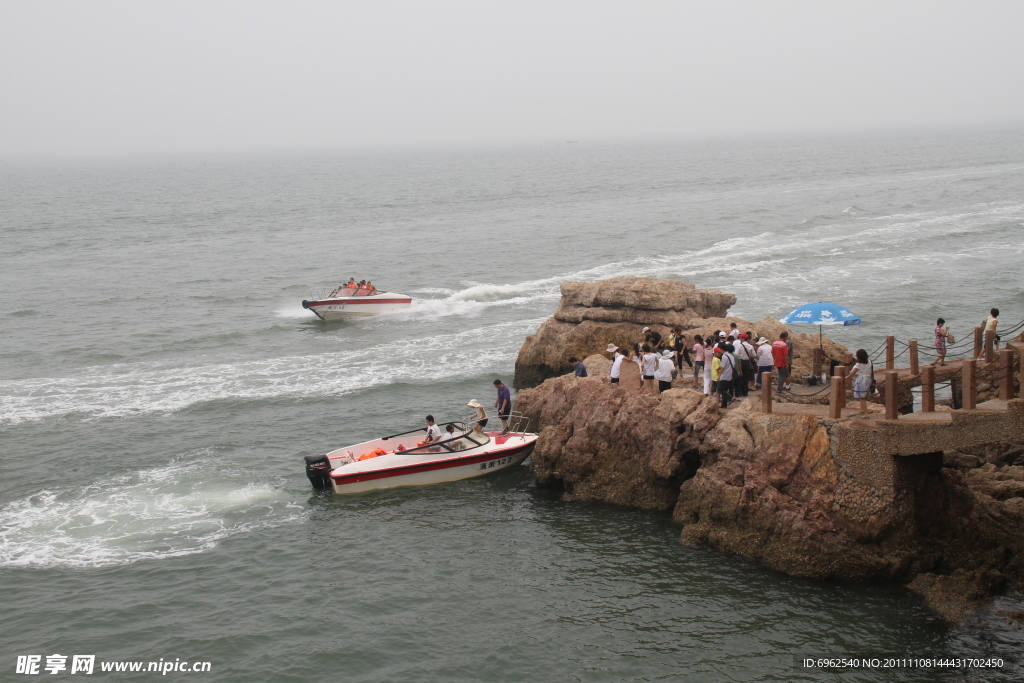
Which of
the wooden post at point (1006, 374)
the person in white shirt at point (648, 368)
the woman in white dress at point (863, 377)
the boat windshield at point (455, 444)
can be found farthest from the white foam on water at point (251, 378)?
the wooden post at point (1006, 374)

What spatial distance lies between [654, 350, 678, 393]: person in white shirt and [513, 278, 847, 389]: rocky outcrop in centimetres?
595

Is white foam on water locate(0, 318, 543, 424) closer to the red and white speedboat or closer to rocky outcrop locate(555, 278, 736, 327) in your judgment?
rocky outcrop locate(555, 278, 736, 327)

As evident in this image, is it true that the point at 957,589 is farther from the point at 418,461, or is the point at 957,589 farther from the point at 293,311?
the point at 293,311

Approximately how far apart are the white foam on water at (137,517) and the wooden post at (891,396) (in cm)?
1313

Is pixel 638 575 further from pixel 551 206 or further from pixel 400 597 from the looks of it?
pixel 551 206

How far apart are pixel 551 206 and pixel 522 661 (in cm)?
8043

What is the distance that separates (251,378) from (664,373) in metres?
18.5

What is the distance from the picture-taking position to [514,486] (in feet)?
74.3

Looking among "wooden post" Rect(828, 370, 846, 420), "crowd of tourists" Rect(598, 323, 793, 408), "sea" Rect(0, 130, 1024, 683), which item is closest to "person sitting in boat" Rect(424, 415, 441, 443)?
"sea" Rect(0, 130, 1024, 683)

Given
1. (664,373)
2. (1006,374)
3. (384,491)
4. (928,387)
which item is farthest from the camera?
(384,491)

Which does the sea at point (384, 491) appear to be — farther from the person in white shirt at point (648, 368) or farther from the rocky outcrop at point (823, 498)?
the person in white shirt at point (648, 368)

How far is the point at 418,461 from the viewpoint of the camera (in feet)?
74.2

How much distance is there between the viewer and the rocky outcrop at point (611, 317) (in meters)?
28.8

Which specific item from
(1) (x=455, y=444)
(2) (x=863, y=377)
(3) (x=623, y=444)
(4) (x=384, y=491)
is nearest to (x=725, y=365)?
(2) (x=863, y=377)
